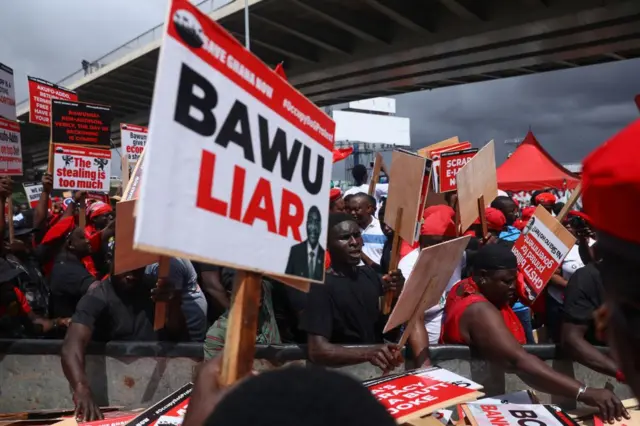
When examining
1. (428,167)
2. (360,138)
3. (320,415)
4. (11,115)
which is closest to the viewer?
(320,415)

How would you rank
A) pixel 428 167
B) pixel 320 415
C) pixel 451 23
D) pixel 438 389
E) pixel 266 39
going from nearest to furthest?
pixel 320 415 < pixel 438 389 < pixel 428 167 < pixel 451 23 < pixel 266 39

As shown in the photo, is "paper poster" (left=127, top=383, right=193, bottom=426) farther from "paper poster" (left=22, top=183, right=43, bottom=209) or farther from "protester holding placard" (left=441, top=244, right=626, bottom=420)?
"paper poster" (left=22, top=183, right=43, bottom=209)

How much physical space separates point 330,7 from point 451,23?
12.0 ft

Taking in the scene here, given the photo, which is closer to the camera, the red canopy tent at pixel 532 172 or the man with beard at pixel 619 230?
the man with beard at pixel 619 230

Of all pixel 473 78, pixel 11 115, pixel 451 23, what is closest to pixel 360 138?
pixel 473 78

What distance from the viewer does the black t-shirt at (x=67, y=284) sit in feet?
16.0

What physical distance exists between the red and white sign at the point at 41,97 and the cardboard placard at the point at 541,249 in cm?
827

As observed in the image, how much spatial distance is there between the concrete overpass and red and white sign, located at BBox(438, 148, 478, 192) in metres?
9.97

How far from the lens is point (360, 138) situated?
6644 centimetres

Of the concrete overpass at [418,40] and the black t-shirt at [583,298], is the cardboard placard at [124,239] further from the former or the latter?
the concrete overpass at [418,40]

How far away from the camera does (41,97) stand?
33.2ft

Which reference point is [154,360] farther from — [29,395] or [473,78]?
[473,78]

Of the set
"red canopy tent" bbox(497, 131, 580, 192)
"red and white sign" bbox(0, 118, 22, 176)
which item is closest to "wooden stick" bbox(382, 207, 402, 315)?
"red and white sign" bbox(0, 118, 22, 176)

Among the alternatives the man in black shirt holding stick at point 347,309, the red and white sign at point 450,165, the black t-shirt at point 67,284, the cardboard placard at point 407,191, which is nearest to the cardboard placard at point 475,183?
the red and white sign at point 450,165
